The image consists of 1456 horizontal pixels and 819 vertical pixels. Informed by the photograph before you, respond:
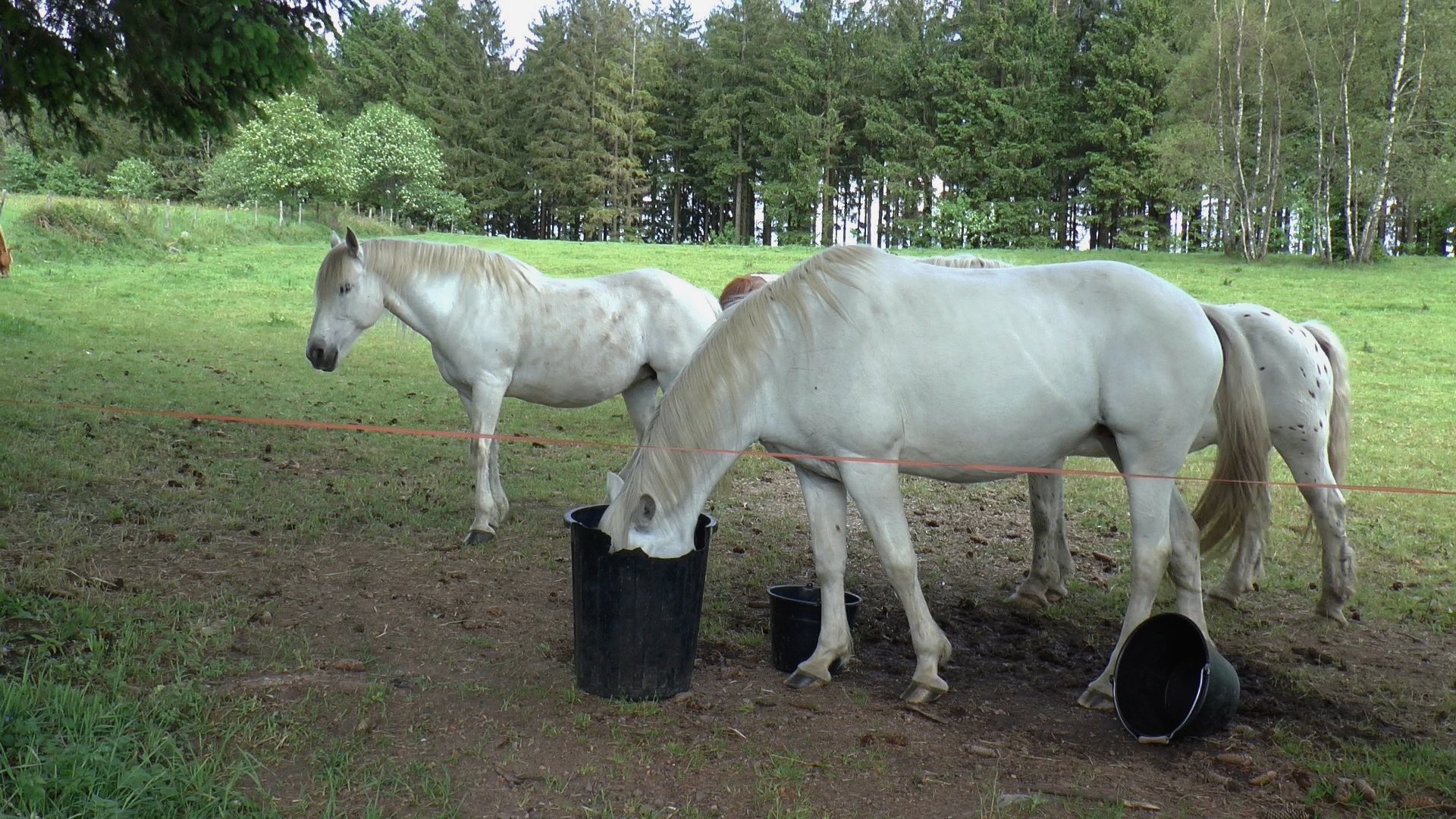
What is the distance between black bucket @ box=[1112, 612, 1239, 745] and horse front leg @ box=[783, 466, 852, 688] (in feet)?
3.80

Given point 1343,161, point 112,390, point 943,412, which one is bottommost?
point 112,390

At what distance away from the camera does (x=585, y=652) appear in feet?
13.2

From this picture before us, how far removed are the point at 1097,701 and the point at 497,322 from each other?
4.44m

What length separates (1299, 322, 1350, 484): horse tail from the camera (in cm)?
595

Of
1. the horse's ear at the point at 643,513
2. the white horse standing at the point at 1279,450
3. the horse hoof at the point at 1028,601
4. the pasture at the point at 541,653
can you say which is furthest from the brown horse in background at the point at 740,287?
the horse's ear at the point at 643,513

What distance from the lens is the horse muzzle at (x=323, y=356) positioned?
6.48 m

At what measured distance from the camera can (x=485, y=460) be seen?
6461mm

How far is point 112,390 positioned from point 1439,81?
32.2 metres

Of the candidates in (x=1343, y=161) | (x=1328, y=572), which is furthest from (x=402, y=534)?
(x=1343, y=161)

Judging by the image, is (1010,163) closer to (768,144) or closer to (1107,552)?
(768,144)

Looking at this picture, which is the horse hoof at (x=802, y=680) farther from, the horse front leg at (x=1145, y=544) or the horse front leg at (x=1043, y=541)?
the horse front leg at (x=1043, y=541)

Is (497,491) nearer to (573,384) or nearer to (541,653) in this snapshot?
(573,384)

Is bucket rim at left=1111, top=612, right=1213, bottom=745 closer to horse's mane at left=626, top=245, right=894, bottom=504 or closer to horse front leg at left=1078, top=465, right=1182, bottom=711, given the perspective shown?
horse front leg at left=1078, top=465, right=1182, bottom=711

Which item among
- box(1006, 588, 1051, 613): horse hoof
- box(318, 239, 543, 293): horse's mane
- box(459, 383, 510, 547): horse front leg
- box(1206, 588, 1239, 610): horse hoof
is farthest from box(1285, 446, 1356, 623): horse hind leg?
box(318, 239, 543, 293): horse's mane
